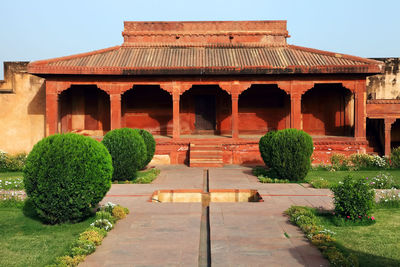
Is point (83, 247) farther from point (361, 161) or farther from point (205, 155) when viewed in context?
point (361, 161)

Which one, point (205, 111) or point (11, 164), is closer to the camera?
point (11, 164)

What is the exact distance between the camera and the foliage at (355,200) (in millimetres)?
6125

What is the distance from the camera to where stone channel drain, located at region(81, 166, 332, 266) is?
4.45 m

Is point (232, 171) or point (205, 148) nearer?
point (232, 171)

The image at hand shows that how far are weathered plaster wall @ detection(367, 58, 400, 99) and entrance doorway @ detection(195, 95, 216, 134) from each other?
28.6ft

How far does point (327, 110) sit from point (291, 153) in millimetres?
8677

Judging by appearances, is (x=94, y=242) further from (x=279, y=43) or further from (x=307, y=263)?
(x=279, y=43)

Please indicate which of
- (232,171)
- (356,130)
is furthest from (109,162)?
(356,130)

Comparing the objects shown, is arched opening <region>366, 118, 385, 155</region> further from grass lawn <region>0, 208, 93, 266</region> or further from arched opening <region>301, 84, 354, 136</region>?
grass lawn <region>0, 208, 93, 266</region>

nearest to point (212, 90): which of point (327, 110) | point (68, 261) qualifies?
point (327, 110)

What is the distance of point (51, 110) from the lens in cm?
1531

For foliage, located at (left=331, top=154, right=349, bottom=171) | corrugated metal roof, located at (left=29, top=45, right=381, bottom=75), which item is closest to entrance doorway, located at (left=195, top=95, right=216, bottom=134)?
corrugated metal roof, located at (left=29, top=45, right=381, bottom=75)

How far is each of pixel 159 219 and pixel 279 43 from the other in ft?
44.1

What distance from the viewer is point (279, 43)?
17609 mm
